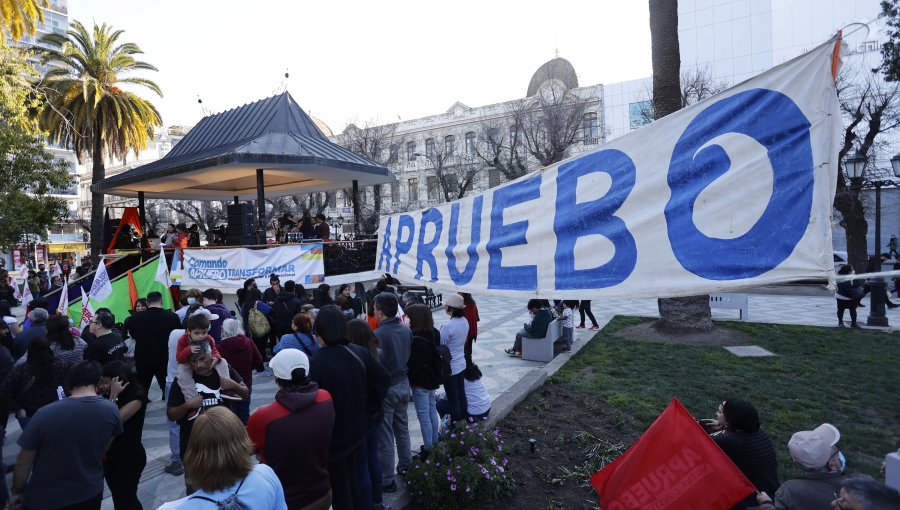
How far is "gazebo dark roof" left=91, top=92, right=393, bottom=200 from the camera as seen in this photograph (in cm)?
1425

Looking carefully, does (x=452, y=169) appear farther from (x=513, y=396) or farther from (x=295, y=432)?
(x=295, y=432)

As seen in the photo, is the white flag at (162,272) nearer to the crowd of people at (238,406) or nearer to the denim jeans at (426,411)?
the crowd of people at (238,406)

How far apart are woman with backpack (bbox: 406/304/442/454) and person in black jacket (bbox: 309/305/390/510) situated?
1184mm

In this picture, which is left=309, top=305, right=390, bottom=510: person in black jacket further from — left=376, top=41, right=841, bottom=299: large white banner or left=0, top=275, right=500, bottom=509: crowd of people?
left=376, top=41, right=841, bottom=299: large white banner

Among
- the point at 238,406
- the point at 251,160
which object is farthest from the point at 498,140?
the point at 238,406

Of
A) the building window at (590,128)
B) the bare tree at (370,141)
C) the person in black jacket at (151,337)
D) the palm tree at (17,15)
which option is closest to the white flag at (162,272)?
the person in black jacket at (151,337)

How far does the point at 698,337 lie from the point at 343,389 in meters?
9.77

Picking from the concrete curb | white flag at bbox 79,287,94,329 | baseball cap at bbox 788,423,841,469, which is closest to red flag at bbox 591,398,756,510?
baseball cap at bbox 788,423,841,469

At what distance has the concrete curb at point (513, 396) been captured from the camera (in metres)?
4.72

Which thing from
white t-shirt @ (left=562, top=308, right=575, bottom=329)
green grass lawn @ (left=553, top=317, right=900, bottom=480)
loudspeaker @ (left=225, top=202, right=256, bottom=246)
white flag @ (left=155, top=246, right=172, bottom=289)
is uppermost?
loudspeaker @ (left=225, top=202, right=256, bottom=246)

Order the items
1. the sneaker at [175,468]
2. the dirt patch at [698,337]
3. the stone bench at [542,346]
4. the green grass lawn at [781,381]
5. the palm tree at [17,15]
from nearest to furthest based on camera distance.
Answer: the sneaker at [175,468]
the green grass lawn at [781,381]
the stone bench at [542,346]
the dirt patch at [698,337]
the palm tree at [17,15]

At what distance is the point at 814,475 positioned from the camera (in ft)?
10.5

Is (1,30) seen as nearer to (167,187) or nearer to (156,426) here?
(167,187)

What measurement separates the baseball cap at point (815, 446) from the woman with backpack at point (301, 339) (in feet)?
14.9
